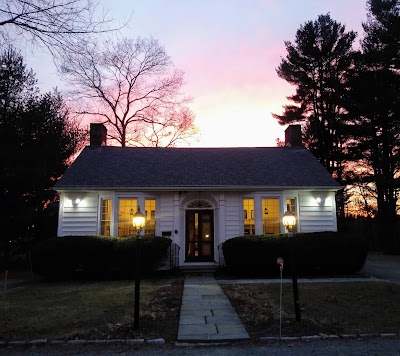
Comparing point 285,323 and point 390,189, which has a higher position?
point 390,189

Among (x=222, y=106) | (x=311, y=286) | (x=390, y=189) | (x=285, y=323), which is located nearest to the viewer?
(x=285, y=323)

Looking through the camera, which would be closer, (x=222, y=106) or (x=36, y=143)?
(x=36, y=143)

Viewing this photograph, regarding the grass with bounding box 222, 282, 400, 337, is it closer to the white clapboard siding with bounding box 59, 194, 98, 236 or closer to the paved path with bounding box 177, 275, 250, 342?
the paved path with bounding box 177, 275, 250, 342

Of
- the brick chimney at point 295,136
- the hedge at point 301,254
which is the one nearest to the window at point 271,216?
the hedge at point 301,254

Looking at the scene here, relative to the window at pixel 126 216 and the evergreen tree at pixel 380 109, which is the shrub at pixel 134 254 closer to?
the window at pixel 126 216

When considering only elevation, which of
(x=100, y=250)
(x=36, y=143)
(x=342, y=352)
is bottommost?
(x=342, y=352)

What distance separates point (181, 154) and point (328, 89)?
660 inches

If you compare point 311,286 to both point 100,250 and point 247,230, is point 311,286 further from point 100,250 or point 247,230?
point 100,250

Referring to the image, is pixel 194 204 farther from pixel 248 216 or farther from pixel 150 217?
pixel 248 216

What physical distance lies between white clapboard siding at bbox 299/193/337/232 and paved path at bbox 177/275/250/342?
18.6 ft

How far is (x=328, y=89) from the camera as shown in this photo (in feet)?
93.9

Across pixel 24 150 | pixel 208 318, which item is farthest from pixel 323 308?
pixel 24 150

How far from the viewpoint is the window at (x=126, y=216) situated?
14.2 metres

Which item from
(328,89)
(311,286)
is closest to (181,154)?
(311,286)
